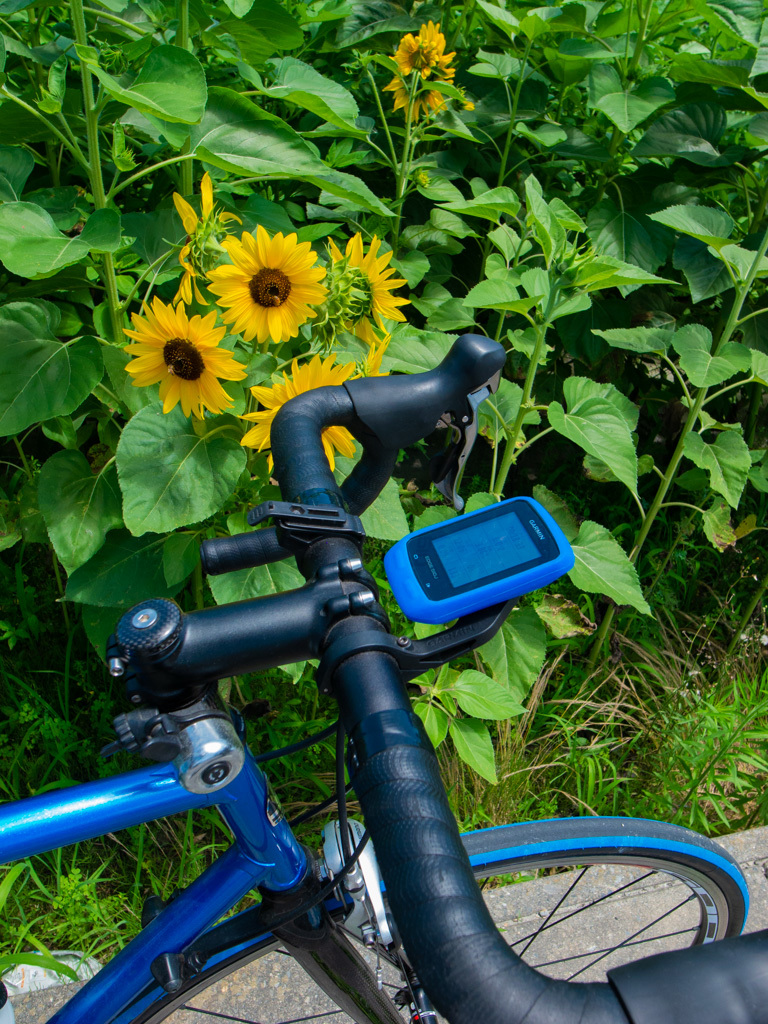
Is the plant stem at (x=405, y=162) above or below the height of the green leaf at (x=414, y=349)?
A: above

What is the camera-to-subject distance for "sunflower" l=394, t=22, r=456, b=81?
1904mm

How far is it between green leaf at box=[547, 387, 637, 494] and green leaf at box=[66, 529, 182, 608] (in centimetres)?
81

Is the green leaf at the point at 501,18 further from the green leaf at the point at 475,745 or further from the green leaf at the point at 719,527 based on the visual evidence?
the green leaf at the point at 475,745

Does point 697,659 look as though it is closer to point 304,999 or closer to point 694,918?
point 694,918

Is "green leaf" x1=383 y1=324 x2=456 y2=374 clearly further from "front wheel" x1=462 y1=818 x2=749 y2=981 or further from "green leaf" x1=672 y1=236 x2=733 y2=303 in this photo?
"front wheel" x1=462 y1=818 x2=749 y2=981

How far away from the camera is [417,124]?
2.17 m

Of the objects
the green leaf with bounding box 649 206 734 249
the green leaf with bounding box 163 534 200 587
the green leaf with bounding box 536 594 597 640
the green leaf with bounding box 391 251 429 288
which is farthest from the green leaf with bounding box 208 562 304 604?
the green leaf with bounding box 649 206 734 249

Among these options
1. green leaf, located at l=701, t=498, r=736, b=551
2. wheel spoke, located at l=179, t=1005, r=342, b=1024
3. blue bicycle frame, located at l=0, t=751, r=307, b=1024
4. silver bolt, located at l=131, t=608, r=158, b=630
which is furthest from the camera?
green leaf, located at l=701, t=498, r=736, b=551

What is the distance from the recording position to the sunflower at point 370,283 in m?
1.21

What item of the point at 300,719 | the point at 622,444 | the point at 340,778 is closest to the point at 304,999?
the point at 300,719

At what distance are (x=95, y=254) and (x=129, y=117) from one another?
26 cm

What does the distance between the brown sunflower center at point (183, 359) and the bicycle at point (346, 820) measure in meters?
0.39

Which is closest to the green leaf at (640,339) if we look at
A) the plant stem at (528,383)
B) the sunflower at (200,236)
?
the plant stem at (528,383)

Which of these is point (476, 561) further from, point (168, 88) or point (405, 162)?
point (405, 162)
